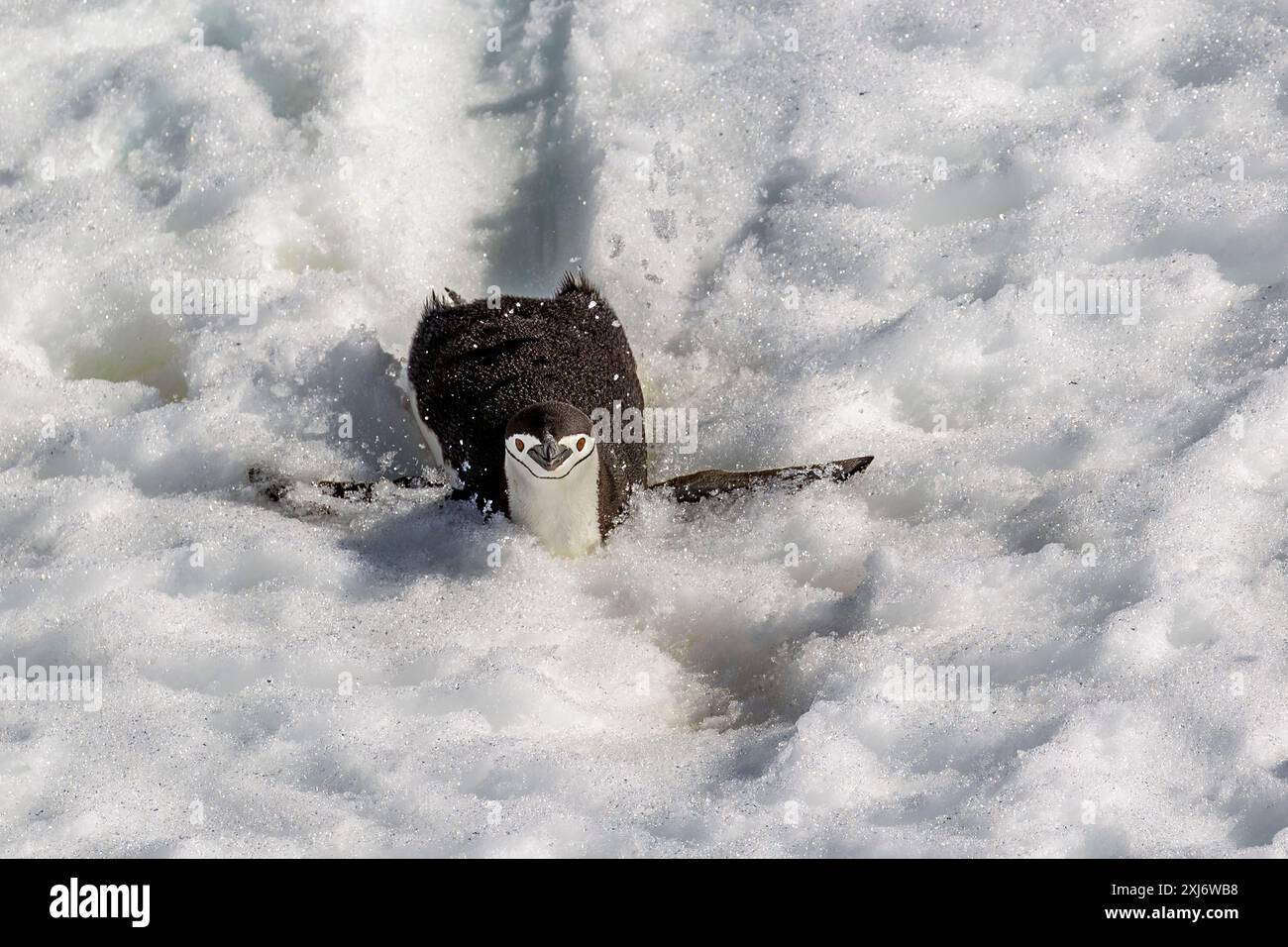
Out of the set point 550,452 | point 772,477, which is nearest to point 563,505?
point 550,452

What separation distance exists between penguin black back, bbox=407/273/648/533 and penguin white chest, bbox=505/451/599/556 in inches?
2.4

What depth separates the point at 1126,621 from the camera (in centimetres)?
331

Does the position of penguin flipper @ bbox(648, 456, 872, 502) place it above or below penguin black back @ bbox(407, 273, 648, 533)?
below

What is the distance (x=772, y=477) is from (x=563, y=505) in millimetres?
637

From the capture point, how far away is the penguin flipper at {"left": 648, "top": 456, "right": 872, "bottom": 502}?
4.08m

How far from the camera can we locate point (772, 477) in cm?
412

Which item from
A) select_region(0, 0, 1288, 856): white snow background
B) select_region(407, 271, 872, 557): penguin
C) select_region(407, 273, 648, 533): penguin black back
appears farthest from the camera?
select_region(407, 273, 648, 533): penguin black back

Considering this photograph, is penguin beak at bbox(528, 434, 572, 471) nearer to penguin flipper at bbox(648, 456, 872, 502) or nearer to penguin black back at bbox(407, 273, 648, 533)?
penguin black back at bbox(407, 273, 648, 533)

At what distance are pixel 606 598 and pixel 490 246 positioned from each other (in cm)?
209

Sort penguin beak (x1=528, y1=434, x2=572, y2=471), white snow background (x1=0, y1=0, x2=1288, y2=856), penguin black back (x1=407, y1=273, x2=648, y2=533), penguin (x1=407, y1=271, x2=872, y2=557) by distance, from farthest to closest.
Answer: penguin black back (x1=407, y1=273, x2=648, y2=533) → penguin (x1=407, y1=271, x2=872, y2=557) → penguin beak (x1=528, y1=434, x2=572, y2=471) → white snow background (x1=0, y1=0, x2=1288, y2=856)

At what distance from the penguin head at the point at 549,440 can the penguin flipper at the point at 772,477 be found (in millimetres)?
364

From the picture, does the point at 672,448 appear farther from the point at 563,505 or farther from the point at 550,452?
the point at 550,452

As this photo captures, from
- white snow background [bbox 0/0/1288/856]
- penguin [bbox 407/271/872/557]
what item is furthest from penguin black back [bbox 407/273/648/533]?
white snow background [bbox 0/0/1288/856]
